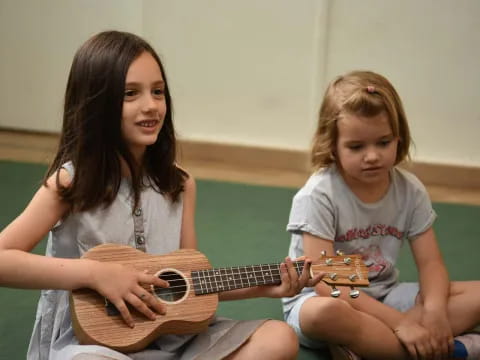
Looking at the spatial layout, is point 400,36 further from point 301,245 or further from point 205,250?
point 301,245

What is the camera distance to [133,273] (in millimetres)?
1403

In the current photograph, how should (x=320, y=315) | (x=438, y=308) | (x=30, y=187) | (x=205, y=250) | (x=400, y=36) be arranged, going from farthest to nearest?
(x=400, y=36)
(x=30, y=187)
(x=205, y=250)
(x=438, y=308)
(x=320, y=315)

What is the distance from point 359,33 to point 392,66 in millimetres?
224

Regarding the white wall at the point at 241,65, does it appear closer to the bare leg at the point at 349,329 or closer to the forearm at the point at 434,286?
the forearm at the point at 434,286

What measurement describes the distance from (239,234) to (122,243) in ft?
3.49

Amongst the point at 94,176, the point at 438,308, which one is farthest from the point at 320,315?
the point at 94,176

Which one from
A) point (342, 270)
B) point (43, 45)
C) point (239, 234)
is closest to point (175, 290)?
point (342, 270)

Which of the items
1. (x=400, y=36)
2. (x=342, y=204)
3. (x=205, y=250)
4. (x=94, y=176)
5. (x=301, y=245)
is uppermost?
(x=400, y=36)

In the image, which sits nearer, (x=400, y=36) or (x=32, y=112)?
(x=400, y=36)

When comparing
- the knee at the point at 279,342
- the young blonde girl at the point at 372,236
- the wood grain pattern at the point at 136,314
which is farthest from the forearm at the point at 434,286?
the wood grain pattern at the point at 136,314

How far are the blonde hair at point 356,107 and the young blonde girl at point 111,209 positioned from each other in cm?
45

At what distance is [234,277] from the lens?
4.84 feet

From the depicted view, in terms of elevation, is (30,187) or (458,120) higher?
(458,120)

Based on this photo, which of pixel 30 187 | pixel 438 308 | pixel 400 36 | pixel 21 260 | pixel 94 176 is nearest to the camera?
pixel 21 260
